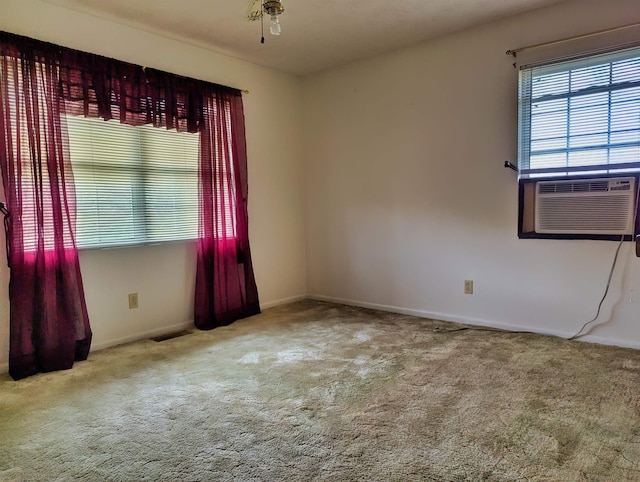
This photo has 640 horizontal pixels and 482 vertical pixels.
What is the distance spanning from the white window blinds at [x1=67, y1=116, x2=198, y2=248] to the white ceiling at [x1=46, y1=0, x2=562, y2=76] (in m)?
0.77

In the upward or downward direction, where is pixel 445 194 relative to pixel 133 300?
upward

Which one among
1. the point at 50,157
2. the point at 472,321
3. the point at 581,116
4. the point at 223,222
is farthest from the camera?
the point at 223,222

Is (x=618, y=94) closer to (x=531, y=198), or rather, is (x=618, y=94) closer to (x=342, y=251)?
(x=531, y=198)

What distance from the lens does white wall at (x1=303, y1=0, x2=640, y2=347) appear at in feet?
10.1

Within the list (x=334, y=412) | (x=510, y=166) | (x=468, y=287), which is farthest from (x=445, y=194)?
(x=334, y=412)

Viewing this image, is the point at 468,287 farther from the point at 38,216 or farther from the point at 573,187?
the point at 38,216

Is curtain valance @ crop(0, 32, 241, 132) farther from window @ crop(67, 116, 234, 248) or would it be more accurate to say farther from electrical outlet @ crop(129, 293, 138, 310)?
electrical outlet @ crop(129, 293, 138, 310)

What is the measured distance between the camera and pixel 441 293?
376cm

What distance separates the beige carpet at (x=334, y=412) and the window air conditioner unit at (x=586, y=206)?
31.8 inches

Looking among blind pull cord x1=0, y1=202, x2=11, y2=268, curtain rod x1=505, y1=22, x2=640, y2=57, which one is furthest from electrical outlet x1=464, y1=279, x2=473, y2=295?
blind pull cord x1=0, y1=202, x2=11, y2=268

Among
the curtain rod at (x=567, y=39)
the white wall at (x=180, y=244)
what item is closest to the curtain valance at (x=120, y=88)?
the white wall at (x=180, y=244)

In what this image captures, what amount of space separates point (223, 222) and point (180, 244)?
0.40 m

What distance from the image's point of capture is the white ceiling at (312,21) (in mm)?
2949

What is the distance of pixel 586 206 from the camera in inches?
118
